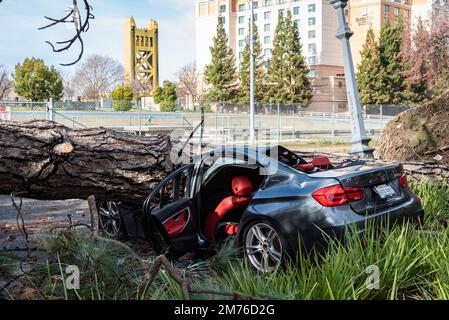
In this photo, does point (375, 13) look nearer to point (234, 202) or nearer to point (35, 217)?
point (35, 217)

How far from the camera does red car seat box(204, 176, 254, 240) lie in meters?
5.41

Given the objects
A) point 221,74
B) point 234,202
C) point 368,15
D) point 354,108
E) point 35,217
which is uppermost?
point 368,15

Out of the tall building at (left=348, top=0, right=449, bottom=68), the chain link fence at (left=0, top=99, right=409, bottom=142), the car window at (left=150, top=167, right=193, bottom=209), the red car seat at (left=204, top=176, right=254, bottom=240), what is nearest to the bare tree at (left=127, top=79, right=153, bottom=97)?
the tall building at (left=348, top=0, right=449, bottom=68)

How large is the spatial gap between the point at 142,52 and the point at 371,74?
2375 inches

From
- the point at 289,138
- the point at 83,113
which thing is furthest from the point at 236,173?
the point at 289,138

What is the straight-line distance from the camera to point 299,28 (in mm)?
86062

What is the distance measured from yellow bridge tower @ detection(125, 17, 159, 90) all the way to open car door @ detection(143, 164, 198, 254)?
3869 inches

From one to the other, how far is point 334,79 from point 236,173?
7668 cm

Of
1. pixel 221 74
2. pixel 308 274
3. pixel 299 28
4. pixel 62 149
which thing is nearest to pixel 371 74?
pixel 221 74

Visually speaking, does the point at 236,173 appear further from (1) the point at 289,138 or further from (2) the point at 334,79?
(2) the point at 334,79

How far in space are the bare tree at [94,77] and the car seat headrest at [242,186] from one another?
252 feet

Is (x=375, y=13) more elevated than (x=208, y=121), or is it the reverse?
(x=375, y=13)

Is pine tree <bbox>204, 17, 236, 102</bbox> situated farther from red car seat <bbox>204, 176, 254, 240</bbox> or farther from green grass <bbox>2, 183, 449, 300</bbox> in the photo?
green grass <bbox>2, 183, 449, 300</bbox>

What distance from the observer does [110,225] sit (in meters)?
6.51
